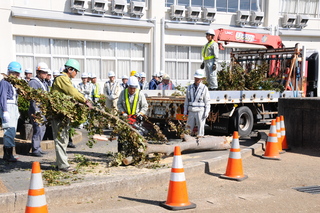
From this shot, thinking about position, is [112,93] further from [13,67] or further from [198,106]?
[13,67]

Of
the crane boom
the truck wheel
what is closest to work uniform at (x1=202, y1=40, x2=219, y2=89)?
the truck wheel

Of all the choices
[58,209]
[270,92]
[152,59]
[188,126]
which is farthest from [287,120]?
[152,59]

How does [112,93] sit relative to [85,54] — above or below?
below

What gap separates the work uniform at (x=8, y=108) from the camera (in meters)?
7.02

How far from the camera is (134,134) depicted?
22.9ft

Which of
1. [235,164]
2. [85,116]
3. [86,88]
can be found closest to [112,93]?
[86,88]

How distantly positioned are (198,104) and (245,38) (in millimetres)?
5569

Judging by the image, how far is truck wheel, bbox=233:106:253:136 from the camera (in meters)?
10.9

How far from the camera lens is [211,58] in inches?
417

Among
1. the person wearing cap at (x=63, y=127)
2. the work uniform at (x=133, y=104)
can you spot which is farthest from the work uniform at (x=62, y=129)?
the work uniform at (x=133, y=104)

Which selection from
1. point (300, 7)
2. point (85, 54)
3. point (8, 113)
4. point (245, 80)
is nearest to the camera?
point (8, 113)

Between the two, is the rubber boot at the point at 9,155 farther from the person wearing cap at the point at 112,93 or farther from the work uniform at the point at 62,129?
the person wearing cap at the point at 112,93

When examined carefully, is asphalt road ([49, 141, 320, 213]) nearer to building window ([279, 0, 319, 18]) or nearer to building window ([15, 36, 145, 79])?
building window ([15, 36, 145, 79])

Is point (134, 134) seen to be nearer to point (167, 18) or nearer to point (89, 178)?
point (89, 178)
